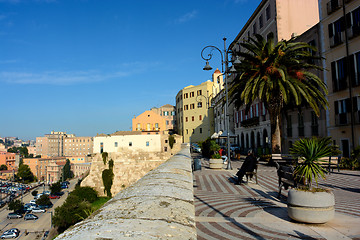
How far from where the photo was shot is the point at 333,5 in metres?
23.8

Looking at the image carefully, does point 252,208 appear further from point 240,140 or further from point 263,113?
point 240,140

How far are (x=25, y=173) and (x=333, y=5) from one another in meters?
146

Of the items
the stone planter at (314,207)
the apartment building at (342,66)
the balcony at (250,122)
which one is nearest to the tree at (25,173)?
the balcony at (250,122)

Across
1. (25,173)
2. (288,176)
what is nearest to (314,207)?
(288,176)

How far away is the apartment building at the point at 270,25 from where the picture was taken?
31.8 m

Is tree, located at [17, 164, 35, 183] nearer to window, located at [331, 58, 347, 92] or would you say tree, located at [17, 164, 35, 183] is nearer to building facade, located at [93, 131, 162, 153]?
building facade, located at [93, 131, 162, 153]

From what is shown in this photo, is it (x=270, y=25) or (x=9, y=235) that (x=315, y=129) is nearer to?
(x=270, y=25)

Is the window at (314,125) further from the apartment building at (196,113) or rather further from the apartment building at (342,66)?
the apartment building at (196,113)

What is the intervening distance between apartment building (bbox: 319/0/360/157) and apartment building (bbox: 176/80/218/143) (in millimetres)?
50705

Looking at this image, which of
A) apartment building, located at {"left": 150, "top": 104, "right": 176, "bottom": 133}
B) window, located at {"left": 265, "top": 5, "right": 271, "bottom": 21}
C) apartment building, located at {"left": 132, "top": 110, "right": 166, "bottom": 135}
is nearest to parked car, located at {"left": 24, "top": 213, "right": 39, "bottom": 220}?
apartment building, located at {"left": 132, "top": 110, "right": 166, "bottom": 135}

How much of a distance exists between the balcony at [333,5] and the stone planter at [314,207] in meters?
23.3

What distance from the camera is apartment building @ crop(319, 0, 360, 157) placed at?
21562mm

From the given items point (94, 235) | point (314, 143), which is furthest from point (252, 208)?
point (94, 235)

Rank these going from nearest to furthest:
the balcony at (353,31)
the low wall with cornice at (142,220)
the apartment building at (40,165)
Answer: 1. the low wall with cornice at (142,220)
2. the balcony at (353,31)
3. the apartment building at (40,165)
